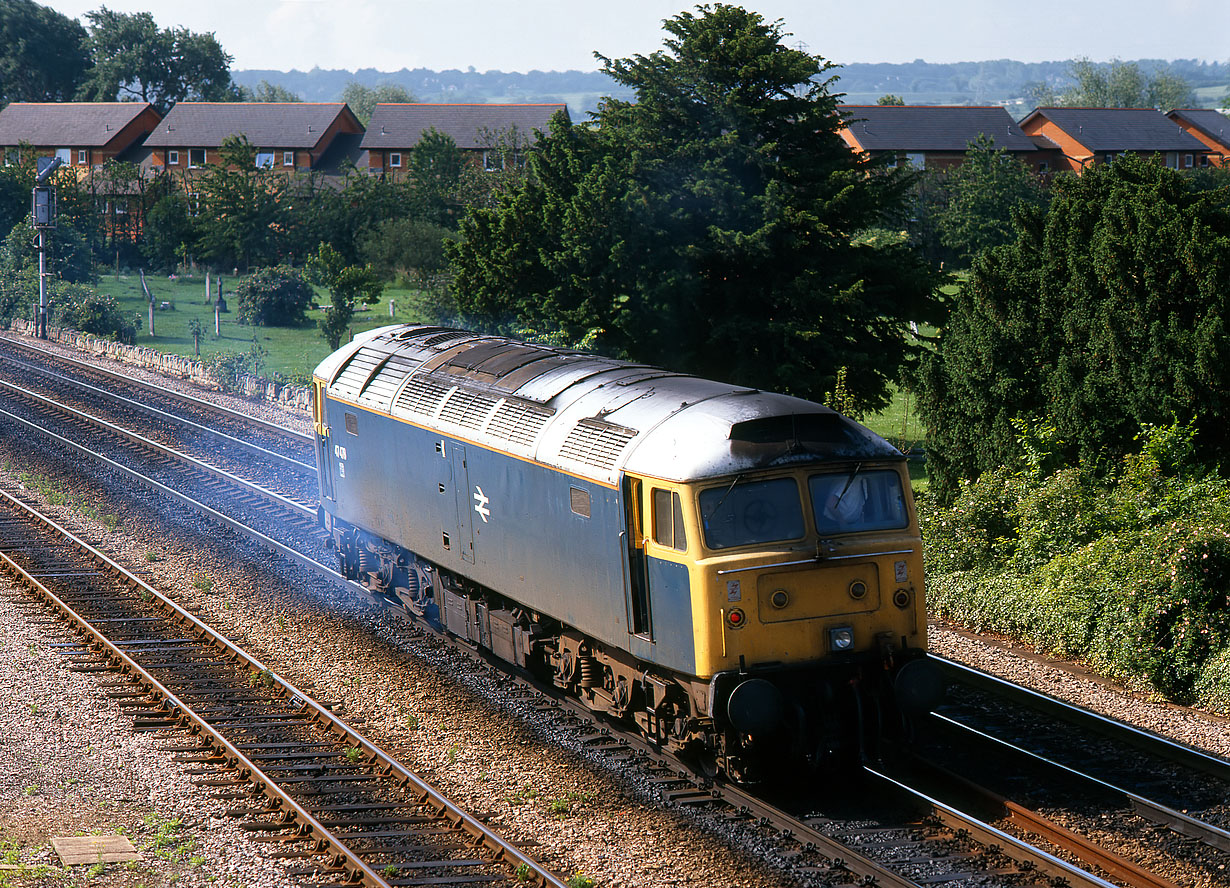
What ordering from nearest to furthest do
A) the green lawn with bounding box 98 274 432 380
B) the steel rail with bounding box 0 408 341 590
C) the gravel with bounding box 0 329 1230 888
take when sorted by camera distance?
the gravel with bounding box 0 329 1230 888 < the steel rail with bounding box 0 408 341 590 < the green lawn with bounding box 98 274 432 380

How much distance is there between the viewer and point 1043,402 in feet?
68.8

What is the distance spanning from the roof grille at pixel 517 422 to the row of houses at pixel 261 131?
71.5 meters

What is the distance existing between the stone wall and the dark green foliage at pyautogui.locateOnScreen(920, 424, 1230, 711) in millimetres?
20300

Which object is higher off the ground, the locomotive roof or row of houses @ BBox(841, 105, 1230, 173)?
row of houses @ BBox(841, 105, 1230, 173)

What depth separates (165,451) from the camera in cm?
2856


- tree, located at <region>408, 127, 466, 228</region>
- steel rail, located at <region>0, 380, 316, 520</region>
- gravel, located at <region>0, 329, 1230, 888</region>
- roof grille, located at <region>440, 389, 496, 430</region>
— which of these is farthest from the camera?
tree, located at <region>408, 127, 466, 228</region>

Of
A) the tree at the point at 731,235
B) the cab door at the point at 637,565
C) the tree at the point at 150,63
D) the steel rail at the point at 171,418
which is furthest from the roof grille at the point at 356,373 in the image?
the tree at the point at 150,63

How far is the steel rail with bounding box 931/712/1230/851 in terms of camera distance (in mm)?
10023

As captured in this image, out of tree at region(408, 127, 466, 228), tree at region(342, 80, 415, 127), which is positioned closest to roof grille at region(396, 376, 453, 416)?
tree at region(408, 127, 466, 228)

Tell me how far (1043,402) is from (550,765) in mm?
12481

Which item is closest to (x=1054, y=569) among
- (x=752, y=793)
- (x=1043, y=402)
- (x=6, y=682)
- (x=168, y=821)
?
(x=1043, y=402)

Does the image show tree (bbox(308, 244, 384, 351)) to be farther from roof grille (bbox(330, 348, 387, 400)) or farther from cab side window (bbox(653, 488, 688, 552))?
cab side window (bbox(653, 488, 688, 552))

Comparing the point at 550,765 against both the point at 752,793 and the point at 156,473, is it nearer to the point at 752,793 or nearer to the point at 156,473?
the point at 752,793

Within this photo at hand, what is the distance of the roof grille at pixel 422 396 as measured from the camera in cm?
1513
